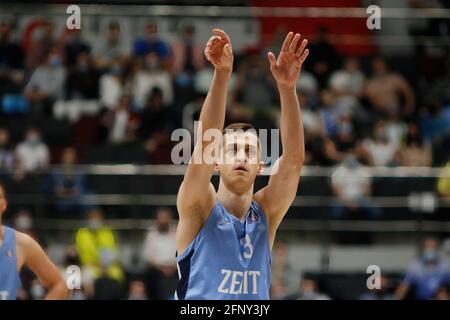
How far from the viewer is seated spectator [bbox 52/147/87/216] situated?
13.7 m

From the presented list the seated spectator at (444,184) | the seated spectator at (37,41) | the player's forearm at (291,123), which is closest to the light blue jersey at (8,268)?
the player's forearm at (291,123)

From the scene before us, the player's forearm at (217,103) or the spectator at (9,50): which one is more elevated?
the spectator at (9,50)

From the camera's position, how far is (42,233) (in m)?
13.7

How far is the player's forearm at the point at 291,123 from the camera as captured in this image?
6003mm

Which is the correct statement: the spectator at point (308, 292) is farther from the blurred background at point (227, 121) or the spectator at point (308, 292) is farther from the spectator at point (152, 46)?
the spectator at point (152, 46)

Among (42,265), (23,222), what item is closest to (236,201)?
(42,265)

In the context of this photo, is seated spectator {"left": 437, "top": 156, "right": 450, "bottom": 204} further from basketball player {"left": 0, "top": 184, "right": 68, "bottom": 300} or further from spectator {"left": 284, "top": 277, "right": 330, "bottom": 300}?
basketball player {"left": 0, "top": 184, "right": 68, "bottom": 300}

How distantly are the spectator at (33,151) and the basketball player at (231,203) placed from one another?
8640 millimetres

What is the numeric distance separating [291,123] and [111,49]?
10242 mm

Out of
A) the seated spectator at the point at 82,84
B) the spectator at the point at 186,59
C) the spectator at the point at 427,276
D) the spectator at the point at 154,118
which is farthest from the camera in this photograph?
the spectator at the point at 186,59

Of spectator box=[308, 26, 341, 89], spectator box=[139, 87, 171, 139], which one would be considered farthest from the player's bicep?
spectator box=[308, 26, 341, 89]
